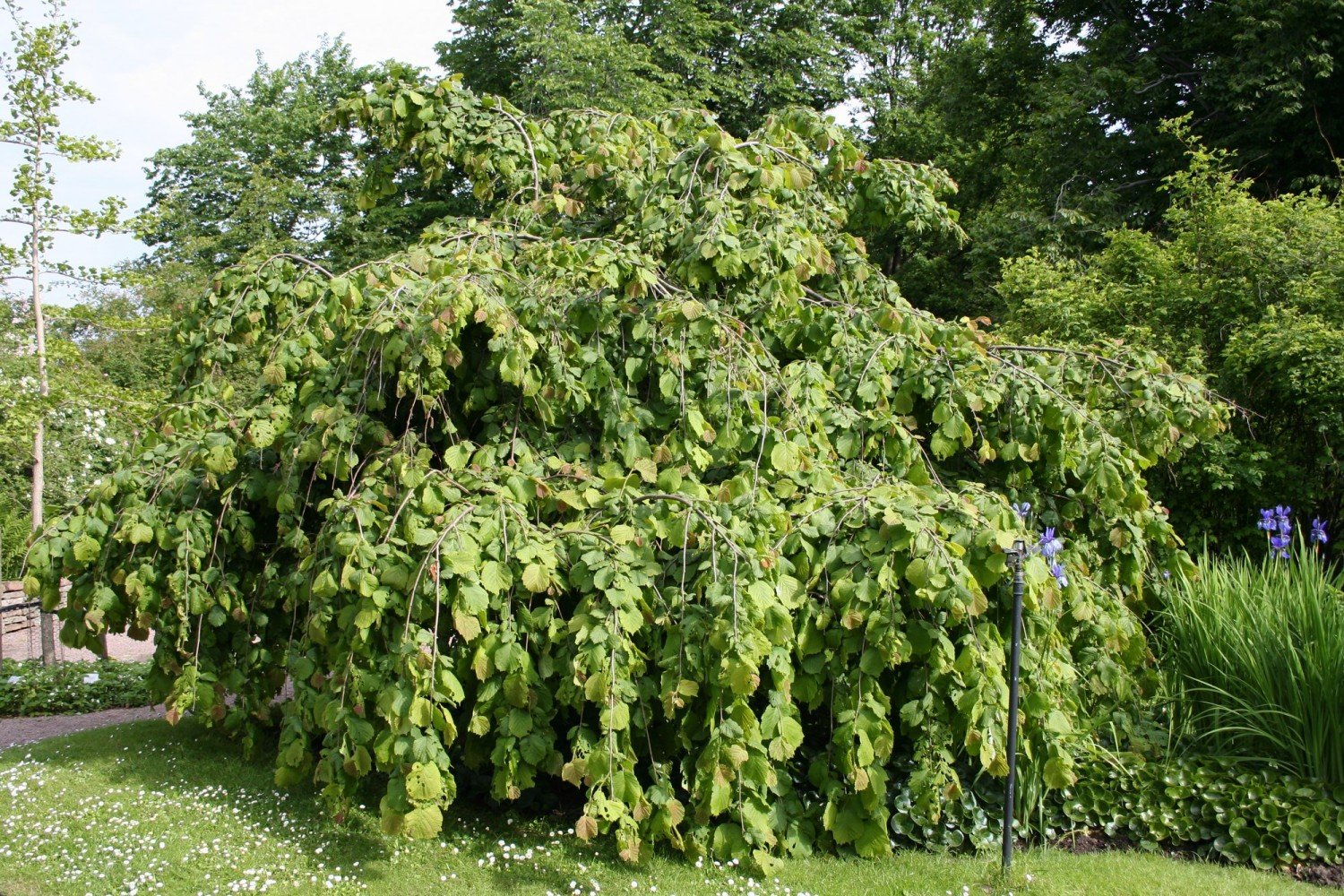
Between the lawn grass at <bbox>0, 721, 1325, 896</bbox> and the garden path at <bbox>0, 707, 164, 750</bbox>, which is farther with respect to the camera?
the garden path at <bbox>0, 707, 164, 750</bbox>

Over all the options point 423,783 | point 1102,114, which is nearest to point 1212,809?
point 423,783

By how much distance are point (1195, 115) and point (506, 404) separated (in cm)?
1346

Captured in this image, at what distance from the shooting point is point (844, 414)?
480 cm

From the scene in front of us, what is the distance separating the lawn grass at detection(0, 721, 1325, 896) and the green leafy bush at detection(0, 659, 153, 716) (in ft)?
10.4

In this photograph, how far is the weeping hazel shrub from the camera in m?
3.68

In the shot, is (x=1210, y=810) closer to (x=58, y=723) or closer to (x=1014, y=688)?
(x=1014, y=688)

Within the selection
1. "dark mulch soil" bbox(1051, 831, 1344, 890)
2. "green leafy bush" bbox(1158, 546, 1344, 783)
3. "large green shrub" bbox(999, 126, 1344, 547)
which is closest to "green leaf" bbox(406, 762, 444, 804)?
"dark mulch soil" bbox(1051, 831, 1344, 890)

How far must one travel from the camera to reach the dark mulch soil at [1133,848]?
3.91m

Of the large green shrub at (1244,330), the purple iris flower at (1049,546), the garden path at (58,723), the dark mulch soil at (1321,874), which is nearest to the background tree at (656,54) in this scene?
the large green shrub at (1244,330)

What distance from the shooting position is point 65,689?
7828 mm

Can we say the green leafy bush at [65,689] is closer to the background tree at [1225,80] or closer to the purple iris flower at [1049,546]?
the purple iris flower at [1049,546]

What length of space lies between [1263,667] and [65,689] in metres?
7.95

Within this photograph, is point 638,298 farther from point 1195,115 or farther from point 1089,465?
point 1195,115

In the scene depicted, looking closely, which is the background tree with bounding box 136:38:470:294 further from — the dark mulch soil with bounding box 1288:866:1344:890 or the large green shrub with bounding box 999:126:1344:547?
the dark mulch soil with bounding box 1288:866:1344:890
